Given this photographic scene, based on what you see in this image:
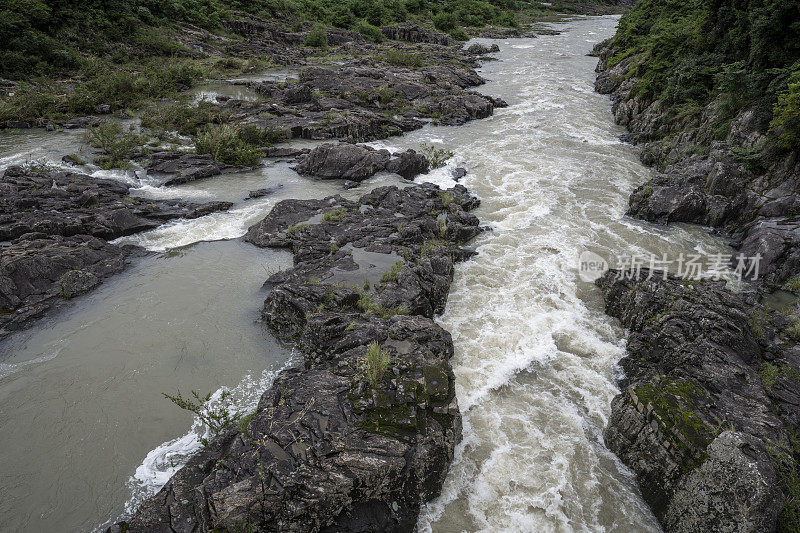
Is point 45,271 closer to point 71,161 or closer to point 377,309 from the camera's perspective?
point 377,309


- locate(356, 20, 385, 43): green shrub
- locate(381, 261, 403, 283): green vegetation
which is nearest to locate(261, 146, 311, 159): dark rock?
locate(381, 261, 403, 283): green vegetation

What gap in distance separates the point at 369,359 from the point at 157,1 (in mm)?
65155

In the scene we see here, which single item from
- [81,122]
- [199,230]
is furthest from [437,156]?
[81,122]

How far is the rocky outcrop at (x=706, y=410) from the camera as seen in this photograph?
652 centimetres

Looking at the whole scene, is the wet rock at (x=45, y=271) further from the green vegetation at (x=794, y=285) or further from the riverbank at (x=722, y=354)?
the green vegetation at (x=794, y=285)

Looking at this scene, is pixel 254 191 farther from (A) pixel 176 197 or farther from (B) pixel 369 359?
(B) pixel 369 359

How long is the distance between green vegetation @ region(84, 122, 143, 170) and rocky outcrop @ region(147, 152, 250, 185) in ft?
4.77

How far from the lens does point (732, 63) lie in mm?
21547

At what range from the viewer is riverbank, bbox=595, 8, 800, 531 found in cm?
669

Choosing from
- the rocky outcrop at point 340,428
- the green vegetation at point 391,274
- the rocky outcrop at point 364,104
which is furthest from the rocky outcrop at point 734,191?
the rocky outcrop at point 364,104

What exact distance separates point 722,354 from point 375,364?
8.16 metres

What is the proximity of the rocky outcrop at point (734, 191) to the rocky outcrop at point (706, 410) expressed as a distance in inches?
157

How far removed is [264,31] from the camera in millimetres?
62281

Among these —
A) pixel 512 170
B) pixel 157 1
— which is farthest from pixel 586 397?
pixel 157 1
